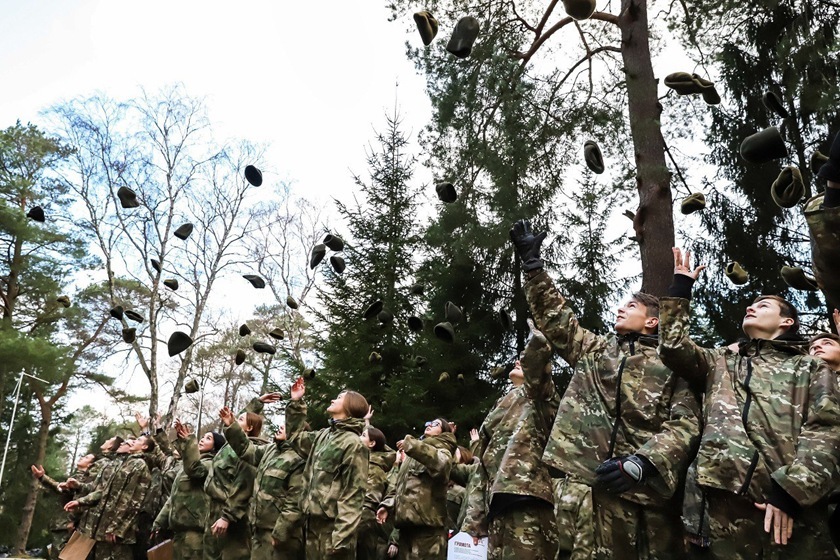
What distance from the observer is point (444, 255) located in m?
14.6

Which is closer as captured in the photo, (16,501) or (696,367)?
(696,367)

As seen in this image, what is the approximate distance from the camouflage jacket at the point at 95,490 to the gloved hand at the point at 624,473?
9231 millimetres

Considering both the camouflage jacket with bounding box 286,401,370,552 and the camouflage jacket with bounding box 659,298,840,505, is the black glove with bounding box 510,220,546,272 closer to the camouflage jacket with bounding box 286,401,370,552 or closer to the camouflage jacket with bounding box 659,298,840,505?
the camouflage jacket with bounding box 659,298,840,505

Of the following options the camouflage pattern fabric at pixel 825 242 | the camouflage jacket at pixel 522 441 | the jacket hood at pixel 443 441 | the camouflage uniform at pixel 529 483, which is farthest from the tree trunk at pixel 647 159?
the camouflage pattern fabric at pixel 825 242

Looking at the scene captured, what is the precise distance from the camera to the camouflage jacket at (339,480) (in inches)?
259

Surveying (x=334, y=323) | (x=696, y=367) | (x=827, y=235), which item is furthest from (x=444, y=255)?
(x=827, y=235)

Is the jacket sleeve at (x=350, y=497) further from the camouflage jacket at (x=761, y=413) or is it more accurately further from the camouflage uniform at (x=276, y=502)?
the camouflage jacket at (x=761, y=413)

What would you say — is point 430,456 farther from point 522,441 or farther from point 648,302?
point 648,302

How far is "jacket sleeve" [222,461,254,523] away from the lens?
26.6 feet

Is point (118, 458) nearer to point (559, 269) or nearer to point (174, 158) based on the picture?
point (559, 269)

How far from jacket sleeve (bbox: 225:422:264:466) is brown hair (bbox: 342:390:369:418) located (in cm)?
160

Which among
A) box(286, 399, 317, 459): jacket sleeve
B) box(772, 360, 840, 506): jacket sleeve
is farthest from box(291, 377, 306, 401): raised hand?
box(772, 360, 840, 506): jacket sleeve

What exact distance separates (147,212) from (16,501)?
12161 mm

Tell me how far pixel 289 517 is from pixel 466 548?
246 cm
